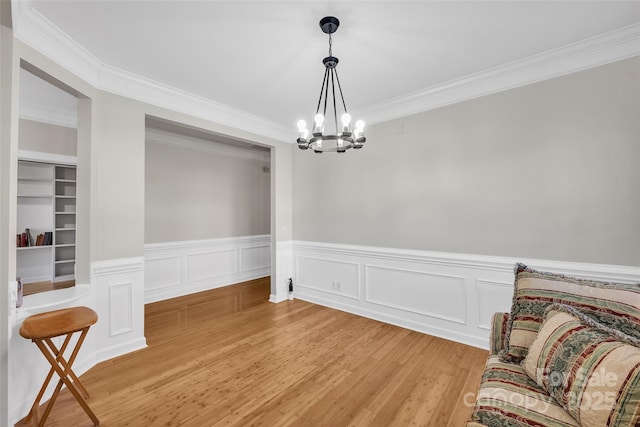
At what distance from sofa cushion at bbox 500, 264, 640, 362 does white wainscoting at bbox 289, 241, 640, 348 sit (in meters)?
1.08

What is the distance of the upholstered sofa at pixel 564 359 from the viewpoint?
3.53ft

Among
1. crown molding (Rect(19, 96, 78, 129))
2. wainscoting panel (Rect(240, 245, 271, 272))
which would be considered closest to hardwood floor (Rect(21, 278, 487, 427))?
wainscoting panel (Rect(240, 245, 271, 272))

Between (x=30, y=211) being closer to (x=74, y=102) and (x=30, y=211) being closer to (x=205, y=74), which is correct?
(x=74, y=102)

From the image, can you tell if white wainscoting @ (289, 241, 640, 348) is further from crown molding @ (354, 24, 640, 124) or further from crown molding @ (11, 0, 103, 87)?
crown molding @ (11, 0, 103, 87)

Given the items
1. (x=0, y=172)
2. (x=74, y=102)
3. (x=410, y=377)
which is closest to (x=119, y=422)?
(x=0, y=172)

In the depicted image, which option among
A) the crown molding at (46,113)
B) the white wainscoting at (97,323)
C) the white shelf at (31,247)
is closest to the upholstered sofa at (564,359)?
the white wainscoting at (97,323)

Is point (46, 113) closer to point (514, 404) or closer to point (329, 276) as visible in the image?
point (329, 276)

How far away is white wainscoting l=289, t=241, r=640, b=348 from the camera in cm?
278

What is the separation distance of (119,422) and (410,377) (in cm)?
226

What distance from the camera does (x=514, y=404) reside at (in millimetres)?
1269

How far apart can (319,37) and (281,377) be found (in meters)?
2.94

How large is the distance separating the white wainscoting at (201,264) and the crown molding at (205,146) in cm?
169

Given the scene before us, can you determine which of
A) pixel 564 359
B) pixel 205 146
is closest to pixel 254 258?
pixel 205 146

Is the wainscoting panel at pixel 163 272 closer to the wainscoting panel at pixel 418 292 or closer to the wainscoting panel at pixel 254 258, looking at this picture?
the wainscoting panel at pixel 254 258
